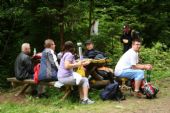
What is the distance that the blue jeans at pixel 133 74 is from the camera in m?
10.9

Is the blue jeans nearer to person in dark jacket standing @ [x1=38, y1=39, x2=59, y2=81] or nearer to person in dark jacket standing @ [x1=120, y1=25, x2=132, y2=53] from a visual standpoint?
person in dark jacket standing @ [x1=38, y1=39, x2=59, y2=81]

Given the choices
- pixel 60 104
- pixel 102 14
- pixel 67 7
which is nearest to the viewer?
pixel 60 104

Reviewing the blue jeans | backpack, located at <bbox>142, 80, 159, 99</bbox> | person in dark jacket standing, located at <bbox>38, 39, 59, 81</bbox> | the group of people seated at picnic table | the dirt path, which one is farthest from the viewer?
person in dark jacket standing, located at <bbox>38, 39, 59, 81</bbox>

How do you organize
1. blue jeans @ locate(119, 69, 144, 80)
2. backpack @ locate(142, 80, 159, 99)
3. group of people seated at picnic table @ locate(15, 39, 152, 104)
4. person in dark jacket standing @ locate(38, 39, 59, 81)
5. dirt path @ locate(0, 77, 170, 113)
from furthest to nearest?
person in dark jacket standing @ locate(38, 39, 59, 81) < blue jeans @ locate(119, 69, 144, 80) < backpack @ locate(142, 80, 159, 99) < group of people seated at picnic table @ locate(15, 39, 152, 104) < dirt path @ locate(0, 77, 170, 113)

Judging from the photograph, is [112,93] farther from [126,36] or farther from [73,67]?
[126,36]

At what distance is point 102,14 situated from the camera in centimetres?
1833

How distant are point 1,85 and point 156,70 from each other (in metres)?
5.74

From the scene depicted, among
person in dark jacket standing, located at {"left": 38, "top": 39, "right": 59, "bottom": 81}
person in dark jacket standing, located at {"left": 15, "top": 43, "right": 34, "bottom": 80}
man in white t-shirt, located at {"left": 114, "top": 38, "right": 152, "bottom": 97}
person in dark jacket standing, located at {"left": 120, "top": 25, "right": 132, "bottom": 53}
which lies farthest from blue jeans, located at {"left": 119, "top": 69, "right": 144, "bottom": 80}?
person in dark jacket standing, located at {"left": 120, "top": 25, "right": 132, "bottom": 53}

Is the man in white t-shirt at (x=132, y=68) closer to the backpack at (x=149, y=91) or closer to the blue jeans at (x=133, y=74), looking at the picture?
the blue jeans at (x=133, y=74)

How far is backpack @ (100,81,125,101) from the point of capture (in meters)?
10.5

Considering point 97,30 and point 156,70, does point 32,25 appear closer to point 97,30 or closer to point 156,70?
point 97,30

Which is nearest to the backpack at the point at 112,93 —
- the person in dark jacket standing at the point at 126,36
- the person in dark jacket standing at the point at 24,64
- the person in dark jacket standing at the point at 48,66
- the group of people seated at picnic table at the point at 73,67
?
the group of people seated at picnic table at the point at 73,67

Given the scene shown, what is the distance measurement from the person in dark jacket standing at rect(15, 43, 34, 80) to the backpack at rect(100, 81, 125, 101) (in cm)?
227

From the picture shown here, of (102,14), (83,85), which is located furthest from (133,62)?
(102,14)
